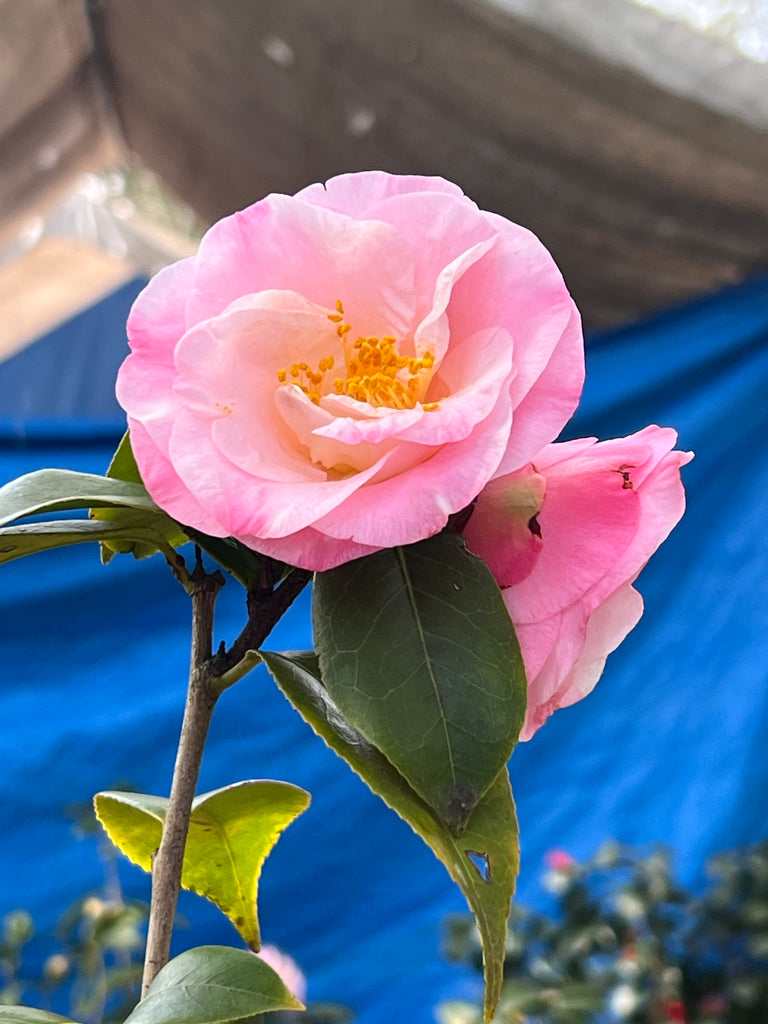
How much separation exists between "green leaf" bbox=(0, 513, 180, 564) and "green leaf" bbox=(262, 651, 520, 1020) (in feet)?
0.23

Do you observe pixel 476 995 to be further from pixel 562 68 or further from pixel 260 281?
pixel 260 281

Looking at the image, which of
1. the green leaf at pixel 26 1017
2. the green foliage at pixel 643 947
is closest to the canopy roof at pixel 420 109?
the green foliage at pixel 643 947

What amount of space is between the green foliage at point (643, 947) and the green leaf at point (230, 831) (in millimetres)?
970

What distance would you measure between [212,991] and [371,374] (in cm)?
21

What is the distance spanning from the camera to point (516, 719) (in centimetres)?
27

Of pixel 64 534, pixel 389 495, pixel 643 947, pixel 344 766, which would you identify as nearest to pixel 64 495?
pixel 64 534

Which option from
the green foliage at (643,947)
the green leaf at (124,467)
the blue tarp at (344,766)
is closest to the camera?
the green leaf at (124,467)

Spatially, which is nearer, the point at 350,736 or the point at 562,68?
the point at 350,736

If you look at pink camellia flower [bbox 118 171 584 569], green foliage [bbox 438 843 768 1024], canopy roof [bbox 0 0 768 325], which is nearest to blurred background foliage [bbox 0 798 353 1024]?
green foliage [bbox 438 843 768 1024]

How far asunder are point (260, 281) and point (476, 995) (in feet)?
5.85

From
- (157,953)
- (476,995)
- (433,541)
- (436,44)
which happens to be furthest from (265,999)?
(476,995)

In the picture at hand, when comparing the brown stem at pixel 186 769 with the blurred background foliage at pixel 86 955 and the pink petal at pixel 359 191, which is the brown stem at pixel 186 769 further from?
the blurred background foliage at pixel 86 955

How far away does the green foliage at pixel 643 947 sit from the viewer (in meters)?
1.34

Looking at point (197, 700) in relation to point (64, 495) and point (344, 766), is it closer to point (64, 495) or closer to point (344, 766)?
point (64, 495)
